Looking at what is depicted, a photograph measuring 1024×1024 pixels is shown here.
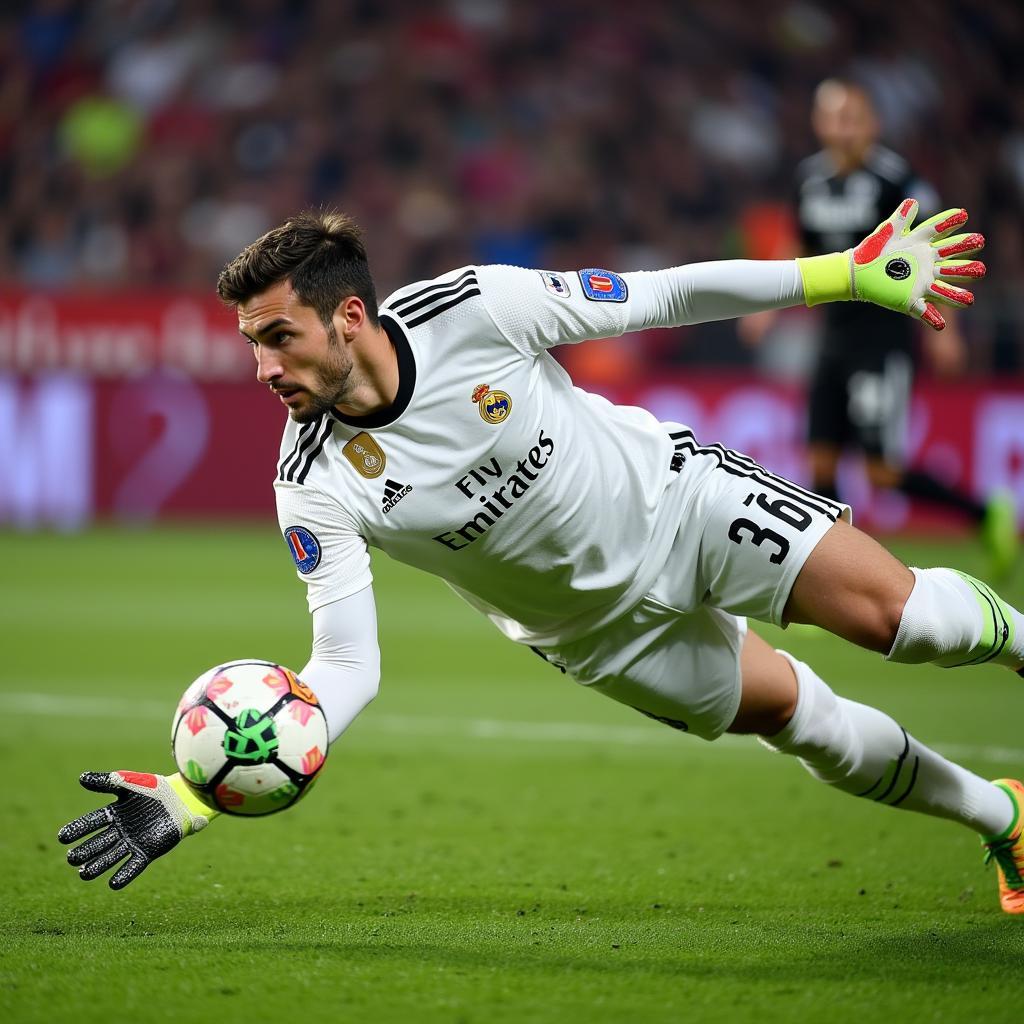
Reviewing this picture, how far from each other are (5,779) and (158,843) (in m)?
2.31

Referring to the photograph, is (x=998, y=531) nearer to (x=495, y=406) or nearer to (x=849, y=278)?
(x=849, y=278)

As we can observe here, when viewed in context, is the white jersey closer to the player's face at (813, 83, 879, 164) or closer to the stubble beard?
the stubble beard

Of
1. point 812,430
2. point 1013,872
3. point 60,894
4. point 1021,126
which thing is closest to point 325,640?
point 60,894

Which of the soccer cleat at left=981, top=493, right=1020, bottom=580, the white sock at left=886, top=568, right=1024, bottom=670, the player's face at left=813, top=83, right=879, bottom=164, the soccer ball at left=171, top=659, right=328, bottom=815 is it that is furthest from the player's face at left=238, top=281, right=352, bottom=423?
the soccer cleat at left=981, top=493, right=1020, bottom=580

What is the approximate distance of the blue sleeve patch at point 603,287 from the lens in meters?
3.59

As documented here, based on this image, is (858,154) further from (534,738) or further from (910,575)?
(910,575)

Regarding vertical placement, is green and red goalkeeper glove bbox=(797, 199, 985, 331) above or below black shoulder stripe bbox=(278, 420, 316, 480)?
above

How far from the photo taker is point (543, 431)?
140 inches

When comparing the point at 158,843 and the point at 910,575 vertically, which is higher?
the point at 910,575

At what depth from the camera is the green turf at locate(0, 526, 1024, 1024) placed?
2982 mm

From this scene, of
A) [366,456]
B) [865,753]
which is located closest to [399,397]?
[366,456]

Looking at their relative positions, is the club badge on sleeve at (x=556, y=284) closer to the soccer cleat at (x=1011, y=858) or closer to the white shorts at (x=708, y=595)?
the white shorts at (x=708, y=595)

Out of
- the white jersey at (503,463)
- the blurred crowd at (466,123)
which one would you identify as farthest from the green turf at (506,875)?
the blurred crowd at (466,123)

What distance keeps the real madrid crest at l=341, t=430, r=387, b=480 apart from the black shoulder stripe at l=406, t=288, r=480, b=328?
287 mm
